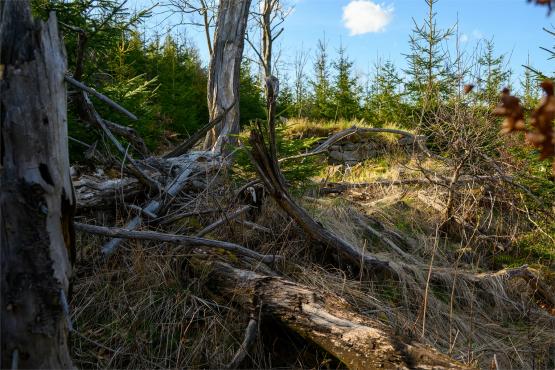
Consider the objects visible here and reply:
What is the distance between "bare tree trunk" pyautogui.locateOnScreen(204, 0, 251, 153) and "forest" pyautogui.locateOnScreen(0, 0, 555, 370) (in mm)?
2293

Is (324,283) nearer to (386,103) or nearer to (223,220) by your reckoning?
(223,220)

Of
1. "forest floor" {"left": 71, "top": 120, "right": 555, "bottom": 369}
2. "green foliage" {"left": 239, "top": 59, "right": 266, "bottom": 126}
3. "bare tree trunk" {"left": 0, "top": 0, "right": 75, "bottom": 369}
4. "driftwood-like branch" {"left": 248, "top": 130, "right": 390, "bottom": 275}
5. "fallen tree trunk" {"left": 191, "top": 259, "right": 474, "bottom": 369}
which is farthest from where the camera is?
"green foliage" {"left": 239, "top": 59, "right": 266, "bottom": 126}

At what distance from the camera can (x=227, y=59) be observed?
8891 mm

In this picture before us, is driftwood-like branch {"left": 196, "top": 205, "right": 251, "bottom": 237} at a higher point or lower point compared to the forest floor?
higher

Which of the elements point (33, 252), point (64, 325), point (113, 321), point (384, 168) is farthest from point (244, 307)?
point (384, 168)

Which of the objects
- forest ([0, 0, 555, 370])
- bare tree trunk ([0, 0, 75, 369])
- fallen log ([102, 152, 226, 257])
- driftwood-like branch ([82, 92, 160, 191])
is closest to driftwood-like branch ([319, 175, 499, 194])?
forest ([0, 0, 555, 370])

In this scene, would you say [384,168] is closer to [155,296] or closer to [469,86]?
[155,296]

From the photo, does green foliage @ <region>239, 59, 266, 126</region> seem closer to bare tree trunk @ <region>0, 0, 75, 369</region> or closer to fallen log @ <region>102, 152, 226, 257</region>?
fallen log @ <region>102, 152, 226, 257</region>

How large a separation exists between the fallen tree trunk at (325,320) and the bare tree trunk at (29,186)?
4.52 feet

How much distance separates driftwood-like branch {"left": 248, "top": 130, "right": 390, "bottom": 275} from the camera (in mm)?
3500

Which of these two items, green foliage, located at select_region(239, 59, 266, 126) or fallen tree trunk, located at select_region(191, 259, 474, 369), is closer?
fallen tree trunk, located at select_region(191, 259, 474, 369)

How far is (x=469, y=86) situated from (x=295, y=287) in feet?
6.97

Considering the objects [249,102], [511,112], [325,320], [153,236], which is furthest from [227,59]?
[511,112]

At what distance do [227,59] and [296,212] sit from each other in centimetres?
562
